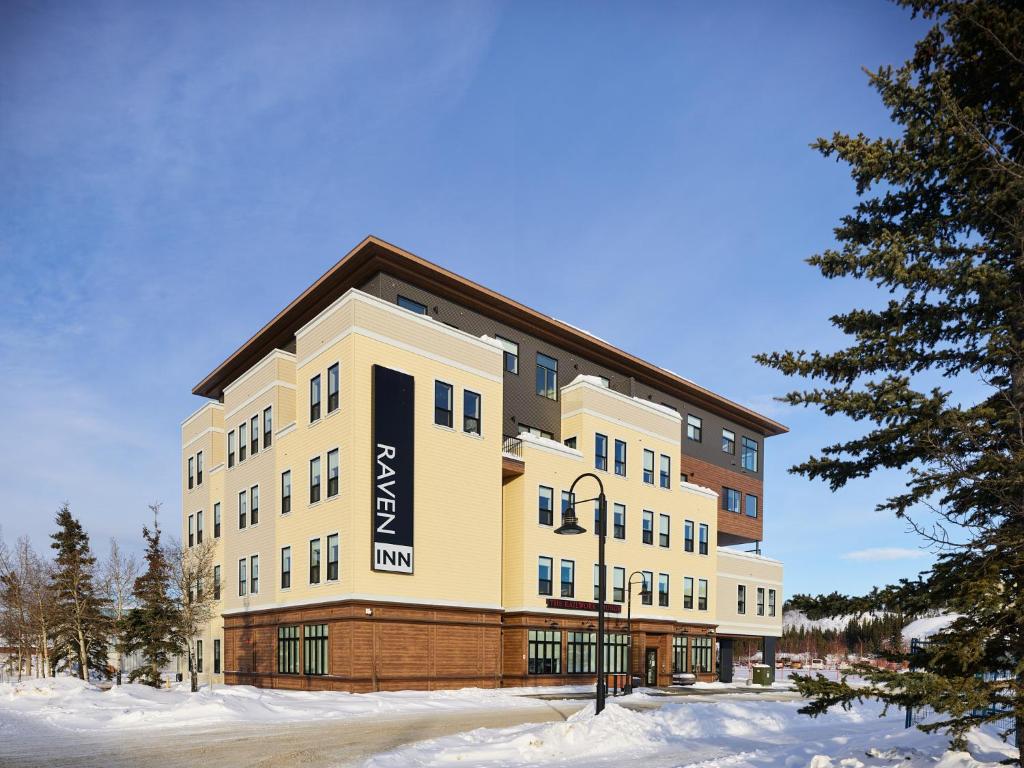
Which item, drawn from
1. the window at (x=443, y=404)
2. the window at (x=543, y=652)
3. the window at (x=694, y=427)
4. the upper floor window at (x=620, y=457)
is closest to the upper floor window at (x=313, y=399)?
the window at (x=443, y=404)

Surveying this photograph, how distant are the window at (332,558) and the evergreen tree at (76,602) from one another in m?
18.0

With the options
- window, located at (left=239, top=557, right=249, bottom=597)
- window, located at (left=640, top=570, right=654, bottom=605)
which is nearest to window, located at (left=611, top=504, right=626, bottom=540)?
window, located at (left=640, top=570, right=654, bottom=605)

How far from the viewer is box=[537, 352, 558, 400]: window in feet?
148

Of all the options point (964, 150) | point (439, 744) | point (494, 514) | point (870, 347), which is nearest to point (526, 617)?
point (494, 514)

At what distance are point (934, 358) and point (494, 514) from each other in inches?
1069

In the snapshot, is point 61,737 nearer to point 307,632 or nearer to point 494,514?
point 307,632

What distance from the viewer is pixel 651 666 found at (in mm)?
47000

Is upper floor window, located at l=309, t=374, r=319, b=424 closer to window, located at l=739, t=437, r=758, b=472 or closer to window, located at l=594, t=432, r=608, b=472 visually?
window, located at l=594, t=432, r=608, b=472

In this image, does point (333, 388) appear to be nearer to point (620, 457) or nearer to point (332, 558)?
point (332, 558)

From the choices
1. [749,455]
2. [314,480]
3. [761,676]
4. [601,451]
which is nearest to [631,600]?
[601,451]

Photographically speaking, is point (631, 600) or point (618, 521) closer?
point (618, 521)

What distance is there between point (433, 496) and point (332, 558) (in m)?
5.04

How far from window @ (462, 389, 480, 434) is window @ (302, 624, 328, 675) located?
10.8 m

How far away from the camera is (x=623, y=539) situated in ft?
150
